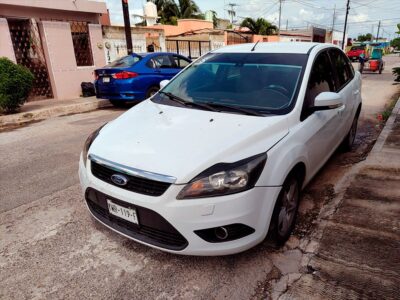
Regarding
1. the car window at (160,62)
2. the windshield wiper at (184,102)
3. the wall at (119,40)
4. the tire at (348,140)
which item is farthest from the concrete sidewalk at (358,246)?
the wall at (119,40)

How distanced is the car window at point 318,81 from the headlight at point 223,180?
3.28 feet

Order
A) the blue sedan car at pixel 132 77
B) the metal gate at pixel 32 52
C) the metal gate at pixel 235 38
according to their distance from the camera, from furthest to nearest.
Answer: the metal gate at pixel 235 38 < the metal gate at pixel 32 52 < the blue sedan car at pixel 132 77

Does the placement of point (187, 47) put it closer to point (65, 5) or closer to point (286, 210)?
point (65, 5)

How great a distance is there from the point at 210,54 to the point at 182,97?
87cm

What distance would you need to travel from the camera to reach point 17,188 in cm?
412

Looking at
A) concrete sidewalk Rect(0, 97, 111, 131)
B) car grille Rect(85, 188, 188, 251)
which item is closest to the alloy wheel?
car grille Rect(85, 188, 188, 251)

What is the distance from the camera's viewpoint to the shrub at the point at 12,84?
7.93 meters

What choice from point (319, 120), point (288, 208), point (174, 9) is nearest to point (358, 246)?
point (288, 208)

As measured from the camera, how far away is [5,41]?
31.7 ft

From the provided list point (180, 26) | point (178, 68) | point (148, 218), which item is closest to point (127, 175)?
point (148, 218)

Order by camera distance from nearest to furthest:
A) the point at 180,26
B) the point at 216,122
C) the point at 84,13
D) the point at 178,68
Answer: the point at 216,122 → the point at 178,68 → the point at 84,13 → the point at 180,26

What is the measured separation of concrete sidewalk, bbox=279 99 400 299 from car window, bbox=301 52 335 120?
112 cm

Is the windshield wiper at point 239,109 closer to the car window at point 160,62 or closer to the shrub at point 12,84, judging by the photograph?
the car window at point 160,62

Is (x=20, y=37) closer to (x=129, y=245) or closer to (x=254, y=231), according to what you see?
(x=129, y=245)
